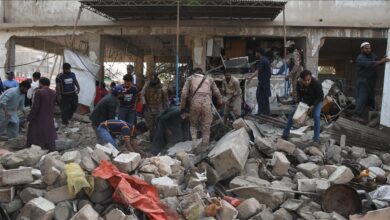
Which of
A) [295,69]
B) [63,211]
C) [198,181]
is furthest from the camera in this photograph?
[295,69]

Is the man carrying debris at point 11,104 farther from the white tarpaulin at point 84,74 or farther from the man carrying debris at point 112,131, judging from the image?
the white tarpaulin at point 84,74

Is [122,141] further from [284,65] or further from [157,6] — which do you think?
[284,65]

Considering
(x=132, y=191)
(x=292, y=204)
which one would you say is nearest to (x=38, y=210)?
(x=132, y=191)

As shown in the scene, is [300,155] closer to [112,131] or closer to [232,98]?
[232,98]

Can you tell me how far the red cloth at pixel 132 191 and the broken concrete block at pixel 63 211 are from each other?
462mm

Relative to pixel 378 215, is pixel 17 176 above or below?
above

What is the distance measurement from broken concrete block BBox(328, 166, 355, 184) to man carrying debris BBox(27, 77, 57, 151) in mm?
4389

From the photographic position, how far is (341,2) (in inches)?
489

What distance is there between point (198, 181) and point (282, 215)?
115 centimetres

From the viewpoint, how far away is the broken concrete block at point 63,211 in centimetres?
502

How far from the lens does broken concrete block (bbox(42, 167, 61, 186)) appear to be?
5277 mm

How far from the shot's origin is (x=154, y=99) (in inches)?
344

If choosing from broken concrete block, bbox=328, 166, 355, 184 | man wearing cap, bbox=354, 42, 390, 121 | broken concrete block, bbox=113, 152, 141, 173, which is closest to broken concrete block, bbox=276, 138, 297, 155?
broken concrete block, bbox=328, 166, 355, 184

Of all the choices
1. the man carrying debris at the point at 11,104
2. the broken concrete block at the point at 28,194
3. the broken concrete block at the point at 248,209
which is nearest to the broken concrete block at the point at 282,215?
the broken concrete block at the point at 248,209
